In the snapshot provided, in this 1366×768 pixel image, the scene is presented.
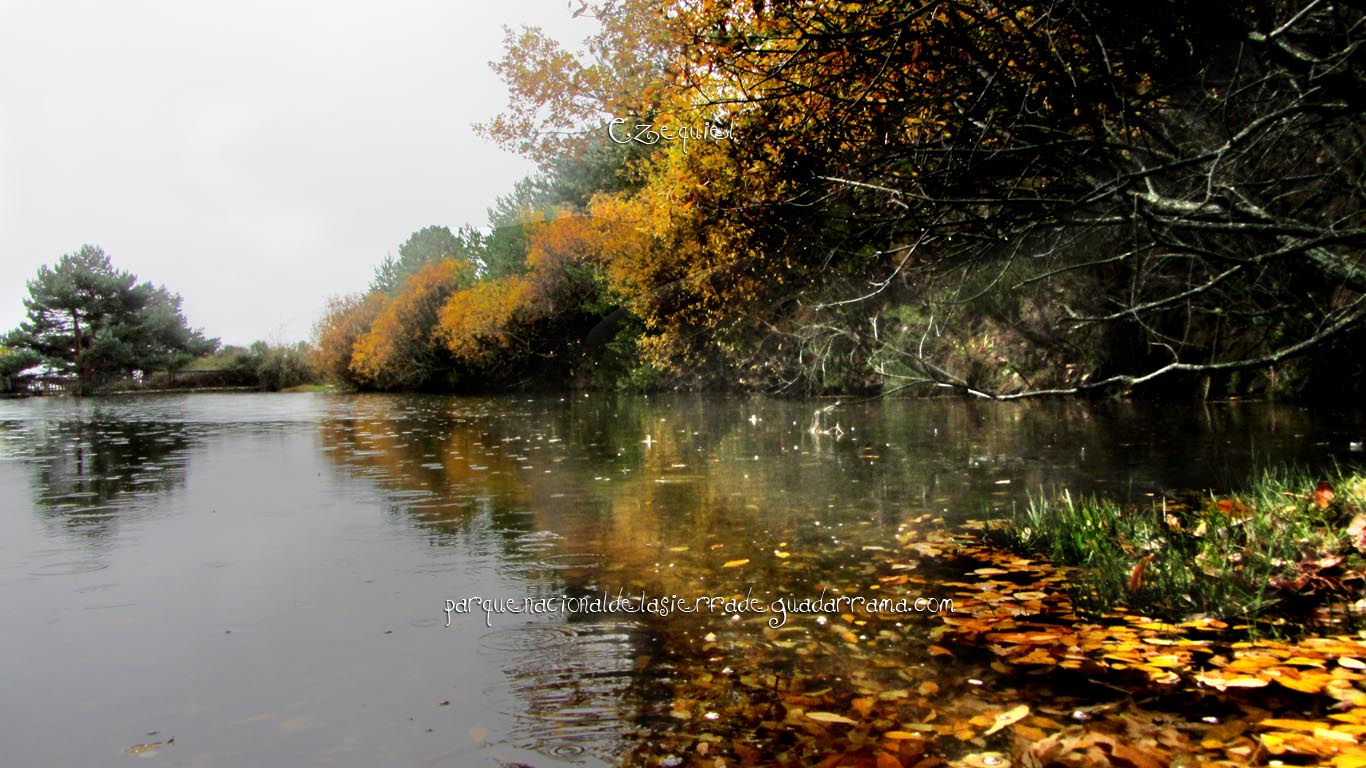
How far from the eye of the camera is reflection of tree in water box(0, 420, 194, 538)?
826cm

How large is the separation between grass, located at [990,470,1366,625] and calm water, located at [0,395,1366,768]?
1.07 m

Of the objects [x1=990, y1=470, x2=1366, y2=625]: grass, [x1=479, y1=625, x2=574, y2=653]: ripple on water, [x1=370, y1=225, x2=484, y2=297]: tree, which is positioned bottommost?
[x1=479, y1=625, x2=574, y2=653]: ripple on water

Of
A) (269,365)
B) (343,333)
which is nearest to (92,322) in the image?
(269,365)

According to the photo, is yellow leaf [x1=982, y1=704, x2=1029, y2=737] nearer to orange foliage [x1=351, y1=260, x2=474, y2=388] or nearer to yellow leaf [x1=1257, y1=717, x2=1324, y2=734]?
yellow leaf [x1=1257, y1=717, x2=1324, y2=734]

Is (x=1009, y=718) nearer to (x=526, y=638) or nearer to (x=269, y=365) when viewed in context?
(x=526, y=638)

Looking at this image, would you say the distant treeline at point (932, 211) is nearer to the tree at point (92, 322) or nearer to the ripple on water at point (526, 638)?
the ripple on water at point (526, 638)

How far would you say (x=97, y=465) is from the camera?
40.7ft

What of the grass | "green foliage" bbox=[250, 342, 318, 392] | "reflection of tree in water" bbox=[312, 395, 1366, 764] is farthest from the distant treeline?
"green foliage" bbox=[250, 342, 318, 392]

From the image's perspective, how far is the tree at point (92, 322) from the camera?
5662 cm

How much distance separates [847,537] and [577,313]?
31.3 m

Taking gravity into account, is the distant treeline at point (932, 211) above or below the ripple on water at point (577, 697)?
above

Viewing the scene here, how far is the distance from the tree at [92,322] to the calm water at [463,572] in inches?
2084

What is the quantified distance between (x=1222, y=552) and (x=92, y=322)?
69542 mm

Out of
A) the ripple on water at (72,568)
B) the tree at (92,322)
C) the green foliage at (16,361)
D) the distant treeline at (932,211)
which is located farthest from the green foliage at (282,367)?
the ripple on water at (72,568)
